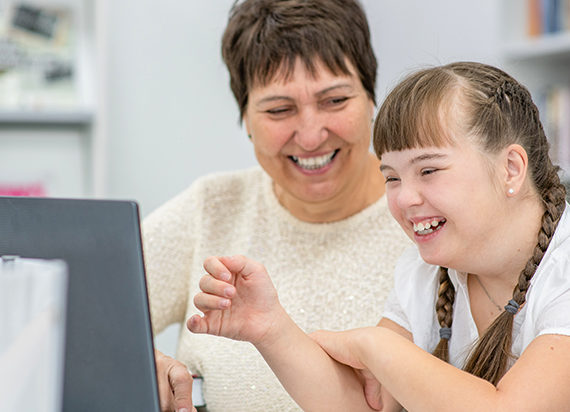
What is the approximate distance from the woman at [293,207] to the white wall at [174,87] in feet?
3.54

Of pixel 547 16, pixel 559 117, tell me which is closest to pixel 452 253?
pixel 559 117

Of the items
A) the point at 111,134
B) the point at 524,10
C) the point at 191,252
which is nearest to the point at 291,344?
the point at 191,252

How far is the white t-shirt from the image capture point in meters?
0.91

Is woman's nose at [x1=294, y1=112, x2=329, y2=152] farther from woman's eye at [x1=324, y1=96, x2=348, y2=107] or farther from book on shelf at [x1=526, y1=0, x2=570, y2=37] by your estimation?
book on shelf at [x1=526, y1=0, x2=570, y2=37]

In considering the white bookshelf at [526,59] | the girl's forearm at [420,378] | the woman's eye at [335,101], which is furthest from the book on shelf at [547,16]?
the girl's forearm at [420,378]

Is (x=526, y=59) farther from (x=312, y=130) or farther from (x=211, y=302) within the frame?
(x=211, y=302)

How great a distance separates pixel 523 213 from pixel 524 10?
1.89 meters

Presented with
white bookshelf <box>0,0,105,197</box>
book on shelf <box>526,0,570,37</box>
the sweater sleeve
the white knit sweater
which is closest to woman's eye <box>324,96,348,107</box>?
the white knit sweater

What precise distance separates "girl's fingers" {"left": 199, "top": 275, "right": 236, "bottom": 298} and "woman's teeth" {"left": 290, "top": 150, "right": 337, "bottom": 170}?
1.76 ft

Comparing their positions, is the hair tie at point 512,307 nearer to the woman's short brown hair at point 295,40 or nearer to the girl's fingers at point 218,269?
the girl's fingers at point 218,269

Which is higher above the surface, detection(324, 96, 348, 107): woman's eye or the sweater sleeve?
detection(324, 96, 348, 107): woman's eye

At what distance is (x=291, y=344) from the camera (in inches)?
39.9

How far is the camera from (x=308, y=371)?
1022 mm

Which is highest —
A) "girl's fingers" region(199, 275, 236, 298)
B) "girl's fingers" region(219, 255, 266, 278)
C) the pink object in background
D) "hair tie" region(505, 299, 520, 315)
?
"girl's fingers" region(219, 255, 266, 278)
